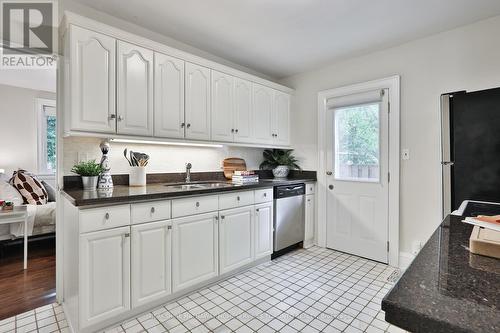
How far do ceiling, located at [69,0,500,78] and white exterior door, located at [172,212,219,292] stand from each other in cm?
180

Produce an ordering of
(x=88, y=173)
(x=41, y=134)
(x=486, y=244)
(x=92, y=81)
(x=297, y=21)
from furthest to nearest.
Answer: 1. (x=41, y=134)
2. (x=297, y=21)
3. (x=88, y=173)
4. (x=92, y=81)
5. (x=486, y=244)

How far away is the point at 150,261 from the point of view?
1.90m

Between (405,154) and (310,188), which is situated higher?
(405,154)

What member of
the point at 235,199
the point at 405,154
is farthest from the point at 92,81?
the point at 405,154

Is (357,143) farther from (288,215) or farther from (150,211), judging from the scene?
(150,211)

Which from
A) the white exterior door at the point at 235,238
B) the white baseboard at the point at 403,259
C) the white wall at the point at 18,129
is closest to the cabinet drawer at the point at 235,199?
the white exterior door at the point at 235,238

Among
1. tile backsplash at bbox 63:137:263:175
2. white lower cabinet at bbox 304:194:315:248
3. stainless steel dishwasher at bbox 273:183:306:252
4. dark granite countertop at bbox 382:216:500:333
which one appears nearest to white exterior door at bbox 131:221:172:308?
tile backsplash at bbox 63:137:263:175

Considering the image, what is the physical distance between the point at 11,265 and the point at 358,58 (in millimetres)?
4705

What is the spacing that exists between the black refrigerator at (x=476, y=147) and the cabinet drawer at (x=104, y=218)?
2358 mm

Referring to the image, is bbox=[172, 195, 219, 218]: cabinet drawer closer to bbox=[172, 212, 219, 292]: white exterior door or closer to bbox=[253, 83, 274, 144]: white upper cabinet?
bbox=[172, 212, 219, 292]: white exterior door

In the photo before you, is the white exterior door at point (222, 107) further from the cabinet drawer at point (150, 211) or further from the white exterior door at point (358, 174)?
the white exterior door at point (358, 174)

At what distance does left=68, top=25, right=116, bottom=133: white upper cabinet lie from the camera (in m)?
1.87

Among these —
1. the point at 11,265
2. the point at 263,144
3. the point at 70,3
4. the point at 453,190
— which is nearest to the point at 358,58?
the point at 263,144

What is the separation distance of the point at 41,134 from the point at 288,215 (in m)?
4.56
